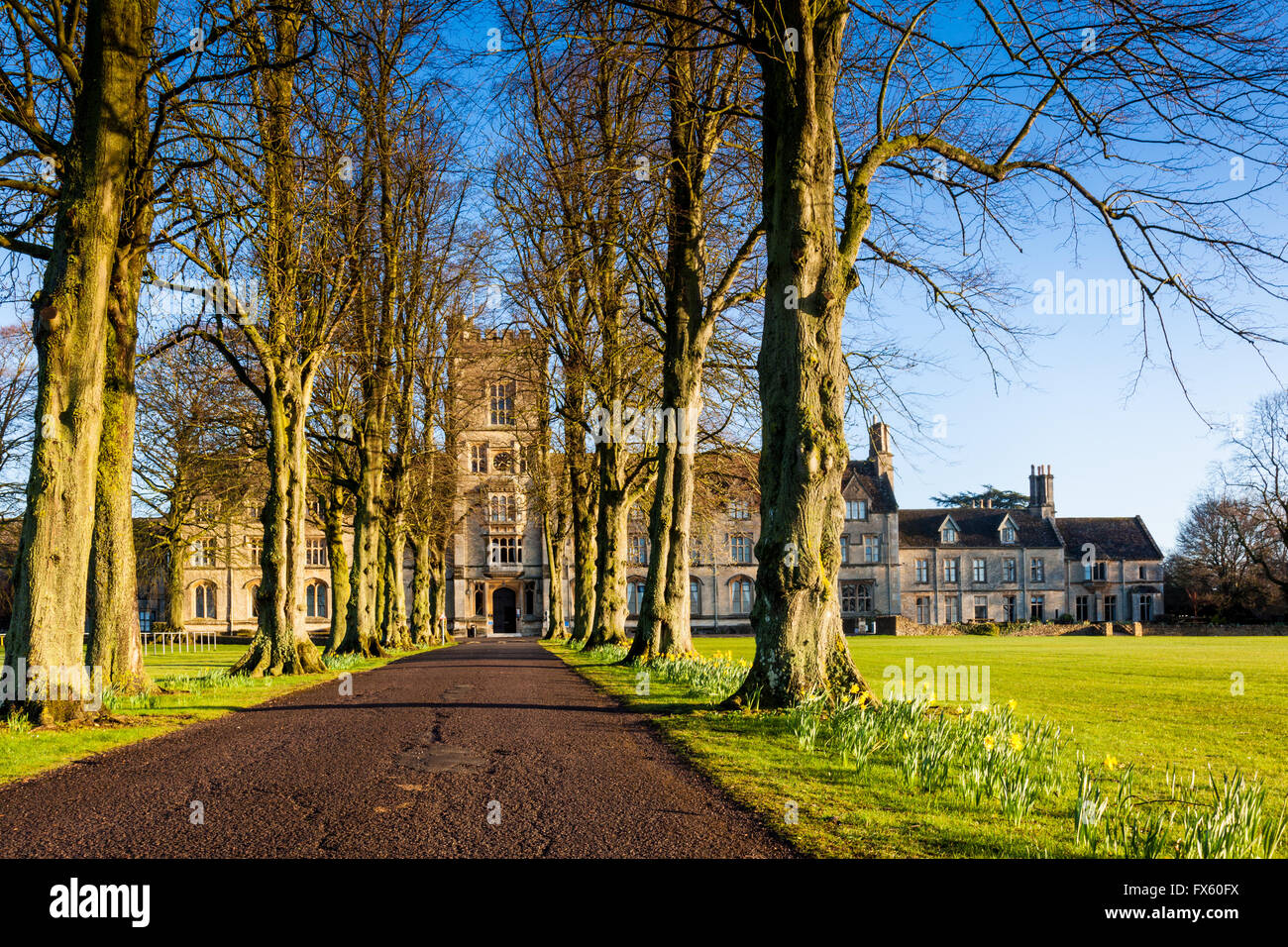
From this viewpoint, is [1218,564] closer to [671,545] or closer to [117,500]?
[671,545]

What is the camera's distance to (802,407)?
33.3 feet

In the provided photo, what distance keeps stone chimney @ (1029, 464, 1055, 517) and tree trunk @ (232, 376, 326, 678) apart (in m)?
73.8

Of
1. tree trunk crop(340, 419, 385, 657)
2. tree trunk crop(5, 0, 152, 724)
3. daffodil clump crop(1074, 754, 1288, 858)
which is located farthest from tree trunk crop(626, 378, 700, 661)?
daffodil clump crop(1074, 754, 1288, 858)

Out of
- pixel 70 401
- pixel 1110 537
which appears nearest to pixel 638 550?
pixel 1110 537

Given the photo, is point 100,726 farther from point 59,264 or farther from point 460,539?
point 460,539

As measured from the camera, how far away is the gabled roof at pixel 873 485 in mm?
74688

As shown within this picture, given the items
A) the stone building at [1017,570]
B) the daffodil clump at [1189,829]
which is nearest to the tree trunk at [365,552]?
the daffodil clump at [1189,829]

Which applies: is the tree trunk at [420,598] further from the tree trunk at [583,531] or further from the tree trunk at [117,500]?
the tree trunk at [117,500]

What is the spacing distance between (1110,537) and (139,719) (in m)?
84.5

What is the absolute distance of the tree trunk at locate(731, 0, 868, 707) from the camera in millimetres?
10117

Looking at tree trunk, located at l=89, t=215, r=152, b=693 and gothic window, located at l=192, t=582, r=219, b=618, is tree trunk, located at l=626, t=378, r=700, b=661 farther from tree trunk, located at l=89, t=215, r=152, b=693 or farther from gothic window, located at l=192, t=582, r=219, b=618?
gothic window, located at l=192, t=582, r=219, b=618
